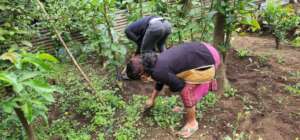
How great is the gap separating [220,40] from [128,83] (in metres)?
1.37

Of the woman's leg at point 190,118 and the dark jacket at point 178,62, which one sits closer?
the dark jacket at point 178,62

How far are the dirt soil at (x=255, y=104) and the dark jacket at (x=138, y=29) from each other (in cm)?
64

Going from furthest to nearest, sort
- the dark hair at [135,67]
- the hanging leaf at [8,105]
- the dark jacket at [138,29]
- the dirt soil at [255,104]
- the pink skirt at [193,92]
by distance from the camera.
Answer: the dark jacket at [138,29], the dirt soil at [255,104], the pink skirt at [193,92], the dark hair at [135,67], the hanging leaf at [8,105]

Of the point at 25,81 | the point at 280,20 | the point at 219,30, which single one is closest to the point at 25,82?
the point at 25,81

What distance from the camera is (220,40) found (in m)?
4.07

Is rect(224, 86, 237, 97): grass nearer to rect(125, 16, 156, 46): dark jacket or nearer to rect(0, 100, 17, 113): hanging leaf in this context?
rect(125, 16, 156, 46): dark jacket

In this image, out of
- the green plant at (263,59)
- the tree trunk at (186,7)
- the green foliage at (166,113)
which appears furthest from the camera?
the green plant at (263,59)

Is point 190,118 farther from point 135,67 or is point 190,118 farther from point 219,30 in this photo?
point 219,30

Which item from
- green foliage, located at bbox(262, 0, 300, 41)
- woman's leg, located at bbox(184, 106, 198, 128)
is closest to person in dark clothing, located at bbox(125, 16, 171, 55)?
woman's leg, located at bbox(184, 106, 198, 128)

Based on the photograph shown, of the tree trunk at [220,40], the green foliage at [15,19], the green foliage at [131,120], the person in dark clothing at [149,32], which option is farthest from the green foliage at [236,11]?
the green foliage at [15,19]

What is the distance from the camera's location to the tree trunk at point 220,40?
156 inches

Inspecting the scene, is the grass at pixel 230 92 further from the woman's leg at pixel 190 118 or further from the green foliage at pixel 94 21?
the green foliage at pixel 94 21

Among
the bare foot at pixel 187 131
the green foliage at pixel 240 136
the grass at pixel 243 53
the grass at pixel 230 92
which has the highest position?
the grass at pixel 243 53

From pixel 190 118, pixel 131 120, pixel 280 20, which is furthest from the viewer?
pixel 280 20
